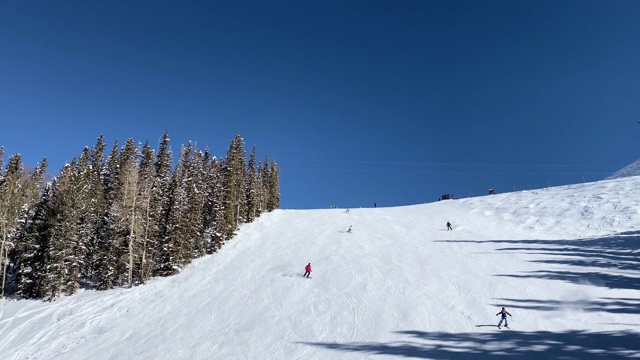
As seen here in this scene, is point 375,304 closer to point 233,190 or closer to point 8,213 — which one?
point 233,190

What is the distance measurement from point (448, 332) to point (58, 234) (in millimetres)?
36685

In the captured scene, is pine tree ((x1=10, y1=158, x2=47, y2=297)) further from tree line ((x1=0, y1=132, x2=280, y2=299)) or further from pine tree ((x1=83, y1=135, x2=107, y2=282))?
pine tree ((x1=83, y1=135, x2=107, y2=282))

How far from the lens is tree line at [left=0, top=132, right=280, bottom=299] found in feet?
124

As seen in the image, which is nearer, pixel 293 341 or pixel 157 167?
pixel 293 341

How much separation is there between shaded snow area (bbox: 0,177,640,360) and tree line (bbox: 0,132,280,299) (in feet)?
7.67

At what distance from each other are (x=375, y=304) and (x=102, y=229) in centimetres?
3357

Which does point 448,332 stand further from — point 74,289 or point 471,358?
point 74,289

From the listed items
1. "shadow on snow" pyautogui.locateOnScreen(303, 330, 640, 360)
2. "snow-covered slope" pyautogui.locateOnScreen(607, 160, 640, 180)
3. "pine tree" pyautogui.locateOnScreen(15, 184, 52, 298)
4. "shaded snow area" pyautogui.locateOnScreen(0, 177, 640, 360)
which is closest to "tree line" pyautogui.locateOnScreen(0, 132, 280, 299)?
"pine tree" pyautogui.locateOnScreen(15, 184, 52, 298)

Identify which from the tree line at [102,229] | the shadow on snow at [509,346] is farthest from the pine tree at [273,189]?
the shadow on snow at [509,346]

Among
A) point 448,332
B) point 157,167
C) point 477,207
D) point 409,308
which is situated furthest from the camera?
point 477,207

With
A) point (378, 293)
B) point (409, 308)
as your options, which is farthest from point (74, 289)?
point (409, 308)

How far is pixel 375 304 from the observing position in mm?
26797

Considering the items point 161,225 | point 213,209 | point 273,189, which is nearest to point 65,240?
point 161,225

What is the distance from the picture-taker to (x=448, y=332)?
21.5 metres
